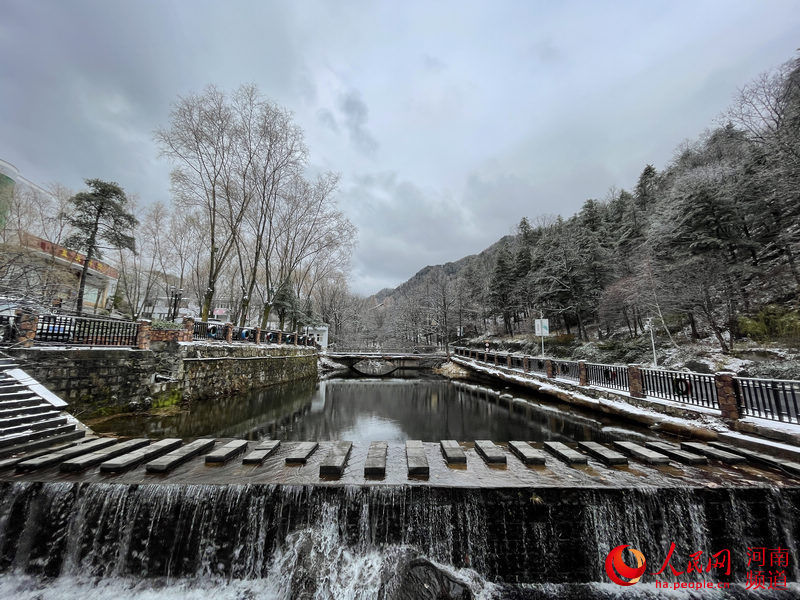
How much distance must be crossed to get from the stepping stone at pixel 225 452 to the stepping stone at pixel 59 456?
1.61m

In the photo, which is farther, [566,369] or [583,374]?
[566,369]

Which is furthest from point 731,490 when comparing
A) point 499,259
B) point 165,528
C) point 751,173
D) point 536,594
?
point 499,259

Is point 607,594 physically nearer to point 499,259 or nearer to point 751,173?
point 751,173

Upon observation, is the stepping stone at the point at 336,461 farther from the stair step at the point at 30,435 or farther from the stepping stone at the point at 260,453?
the stair step at the point at 30,435

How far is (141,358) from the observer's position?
9.58m

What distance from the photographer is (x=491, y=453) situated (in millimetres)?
4023

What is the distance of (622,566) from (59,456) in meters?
6.68

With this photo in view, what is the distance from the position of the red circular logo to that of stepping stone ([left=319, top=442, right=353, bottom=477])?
298 cm

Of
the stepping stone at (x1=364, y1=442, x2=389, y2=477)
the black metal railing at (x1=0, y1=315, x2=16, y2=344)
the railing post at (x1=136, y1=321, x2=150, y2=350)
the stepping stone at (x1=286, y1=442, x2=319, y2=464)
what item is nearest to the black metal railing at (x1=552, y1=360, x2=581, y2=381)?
the stepping stone at (x1=364, y1=442, x2=389, y2=477)

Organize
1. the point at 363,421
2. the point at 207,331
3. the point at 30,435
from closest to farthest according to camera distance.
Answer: the point at 30,435 → the point at 363,421 → the point at 207,331

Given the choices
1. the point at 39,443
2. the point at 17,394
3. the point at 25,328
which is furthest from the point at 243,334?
the point at 39,443

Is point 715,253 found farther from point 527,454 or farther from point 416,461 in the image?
point 416,461

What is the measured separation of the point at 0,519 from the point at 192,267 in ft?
88.0

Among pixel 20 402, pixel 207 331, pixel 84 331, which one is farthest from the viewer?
pixel 207 331
